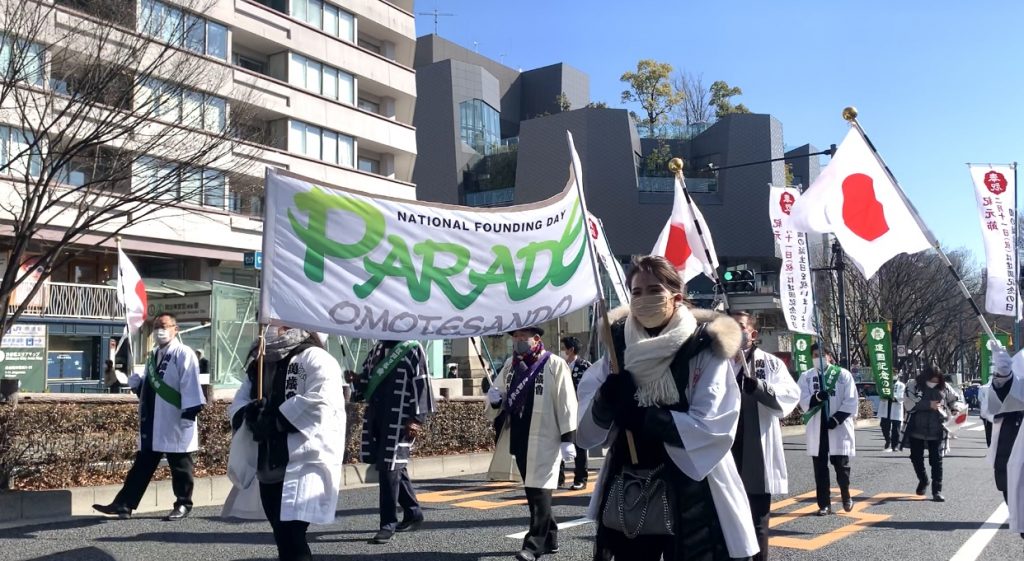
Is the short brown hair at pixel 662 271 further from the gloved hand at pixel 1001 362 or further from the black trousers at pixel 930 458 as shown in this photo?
the black trousers at pixel 930 458

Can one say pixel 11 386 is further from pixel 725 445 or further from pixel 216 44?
pixel 216 44

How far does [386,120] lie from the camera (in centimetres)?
3606

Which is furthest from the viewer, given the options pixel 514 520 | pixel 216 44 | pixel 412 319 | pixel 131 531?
pixel 216 44

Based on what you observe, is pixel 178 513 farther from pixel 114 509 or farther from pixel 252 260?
pixel 252 260

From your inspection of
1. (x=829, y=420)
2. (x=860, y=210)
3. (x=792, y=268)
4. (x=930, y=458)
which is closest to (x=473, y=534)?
(x=829, y=420)

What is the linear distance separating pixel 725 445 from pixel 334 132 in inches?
1234

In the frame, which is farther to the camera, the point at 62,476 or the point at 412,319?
the point at 62,476

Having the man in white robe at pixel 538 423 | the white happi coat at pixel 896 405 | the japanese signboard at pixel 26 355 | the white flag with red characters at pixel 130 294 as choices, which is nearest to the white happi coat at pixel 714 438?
Answer: the man in white robe at pixel 538 423

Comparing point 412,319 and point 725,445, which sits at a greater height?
point 412,319

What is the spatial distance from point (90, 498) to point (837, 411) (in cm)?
755

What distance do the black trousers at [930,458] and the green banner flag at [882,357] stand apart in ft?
45.4

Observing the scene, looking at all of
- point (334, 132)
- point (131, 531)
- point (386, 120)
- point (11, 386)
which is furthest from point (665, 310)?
point (386, 120)

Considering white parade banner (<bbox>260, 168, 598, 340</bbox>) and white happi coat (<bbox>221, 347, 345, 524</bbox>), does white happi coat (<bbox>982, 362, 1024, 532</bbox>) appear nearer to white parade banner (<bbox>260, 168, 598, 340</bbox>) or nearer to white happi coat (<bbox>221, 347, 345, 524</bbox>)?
white parade banner (<bbox>260, 168, 598, 340</bbox>)

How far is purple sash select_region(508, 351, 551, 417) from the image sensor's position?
24.4ft
